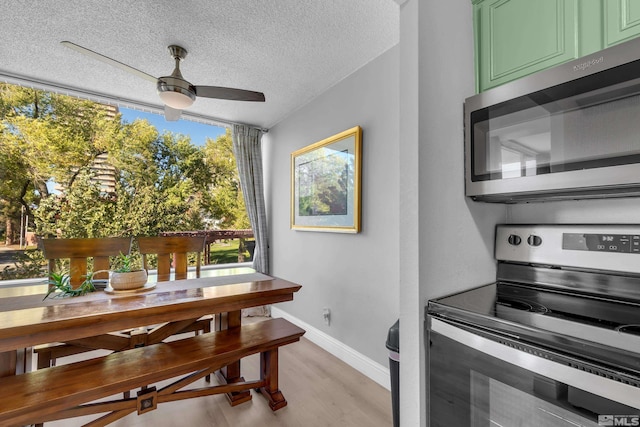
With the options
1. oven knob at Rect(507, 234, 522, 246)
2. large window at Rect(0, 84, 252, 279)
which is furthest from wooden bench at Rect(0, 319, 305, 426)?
large window at Rect(0, 84, 252, 279)

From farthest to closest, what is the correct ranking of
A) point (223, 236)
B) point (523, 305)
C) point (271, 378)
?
point (223, 236) → point (271, 378) → point (523, 305)

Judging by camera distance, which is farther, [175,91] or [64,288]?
[175,91]

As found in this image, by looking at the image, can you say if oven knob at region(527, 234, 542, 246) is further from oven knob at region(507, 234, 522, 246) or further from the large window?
the large window

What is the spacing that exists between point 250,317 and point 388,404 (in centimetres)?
216

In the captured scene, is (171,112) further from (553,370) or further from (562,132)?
(553,370)

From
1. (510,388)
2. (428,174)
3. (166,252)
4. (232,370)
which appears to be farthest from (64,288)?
(510,388)

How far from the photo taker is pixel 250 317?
3.59 m

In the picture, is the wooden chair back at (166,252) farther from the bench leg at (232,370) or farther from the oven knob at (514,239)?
the oven knob at (514,239)

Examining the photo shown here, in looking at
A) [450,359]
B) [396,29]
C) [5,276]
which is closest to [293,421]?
[450,359]

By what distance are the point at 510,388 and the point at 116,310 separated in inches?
67.4

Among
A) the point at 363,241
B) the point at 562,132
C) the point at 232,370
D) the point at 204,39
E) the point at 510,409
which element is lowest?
the point at 232,370

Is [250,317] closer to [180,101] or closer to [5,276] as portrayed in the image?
[5,276]

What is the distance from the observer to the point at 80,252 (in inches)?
85.4

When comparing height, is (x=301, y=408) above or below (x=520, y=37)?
below
